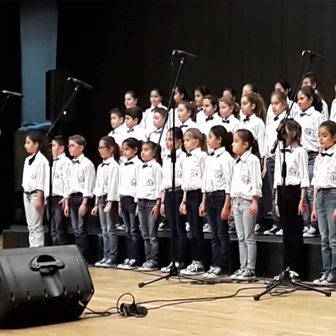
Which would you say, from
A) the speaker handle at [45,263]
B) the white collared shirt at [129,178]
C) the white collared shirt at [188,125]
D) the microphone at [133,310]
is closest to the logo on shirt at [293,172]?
the white collared shirt at [188,125]

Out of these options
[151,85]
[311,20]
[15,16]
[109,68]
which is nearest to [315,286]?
[311,20]

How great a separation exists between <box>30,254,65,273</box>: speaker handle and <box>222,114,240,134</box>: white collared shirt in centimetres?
281

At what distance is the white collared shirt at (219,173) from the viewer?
19.1ft

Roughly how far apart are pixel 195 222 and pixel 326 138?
50.6 inches

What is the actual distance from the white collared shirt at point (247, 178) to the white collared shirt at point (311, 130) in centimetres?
61

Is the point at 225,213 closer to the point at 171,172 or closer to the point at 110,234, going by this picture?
the point at 171,172

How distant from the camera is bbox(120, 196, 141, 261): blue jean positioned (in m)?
6.55

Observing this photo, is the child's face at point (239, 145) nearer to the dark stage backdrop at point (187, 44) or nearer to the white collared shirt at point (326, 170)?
the white collared shirt at point (326, 170)

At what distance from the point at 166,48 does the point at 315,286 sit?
15.2 ft

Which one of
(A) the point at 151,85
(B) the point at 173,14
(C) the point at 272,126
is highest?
(B) the point at 173,14

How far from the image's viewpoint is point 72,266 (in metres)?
3.98

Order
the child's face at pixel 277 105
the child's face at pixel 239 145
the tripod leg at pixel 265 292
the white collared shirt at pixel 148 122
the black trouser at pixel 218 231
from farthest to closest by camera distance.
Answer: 1. the white collared shirt at pixel 148 122
2. the child's face at pixel 277 105
3. the black trouser at pixel 218 231
4. the child's face at pixel 239 145
5. the tripod leg at pixel 265 292

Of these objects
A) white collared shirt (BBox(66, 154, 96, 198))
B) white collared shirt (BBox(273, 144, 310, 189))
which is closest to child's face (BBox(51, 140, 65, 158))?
white collared shirt (BBox(66, 154, 96, 198))

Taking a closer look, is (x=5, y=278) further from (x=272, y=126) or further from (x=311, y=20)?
(x=311, y=20)
